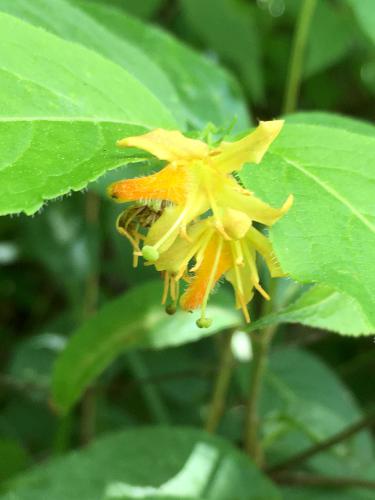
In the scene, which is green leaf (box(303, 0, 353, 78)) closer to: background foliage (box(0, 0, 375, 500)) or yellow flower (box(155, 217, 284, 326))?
background foliage (box(0, 0, 375, 500))

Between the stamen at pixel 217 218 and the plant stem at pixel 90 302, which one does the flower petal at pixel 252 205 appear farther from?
the plant stem at pixel 90 302

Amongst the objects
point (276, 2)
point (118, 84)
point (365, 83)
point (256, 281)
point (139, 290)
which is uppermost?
point (276, 2)

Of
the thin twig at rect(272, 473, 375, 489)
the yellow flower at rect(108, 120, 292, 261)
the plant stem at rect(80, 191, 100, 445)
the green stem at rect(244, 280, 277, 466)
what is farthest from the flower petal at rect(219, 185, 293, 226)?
the plant stem at rect(80, 191, 100, 445)

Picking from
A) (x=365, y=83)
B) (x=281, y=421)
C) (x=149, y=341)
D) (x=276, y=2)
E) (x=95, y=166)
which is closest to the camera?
(x=95, y=166)

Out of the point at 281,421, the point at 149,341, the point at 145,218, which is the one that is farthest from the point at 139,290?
the point at 145,218

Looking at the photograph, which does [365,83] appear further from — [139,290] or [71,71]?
[71,71]

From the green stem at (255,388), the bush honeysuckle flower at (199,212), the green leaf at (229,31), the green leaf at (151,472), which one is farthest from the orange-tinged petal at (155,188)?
the green leaf at (229,31)
